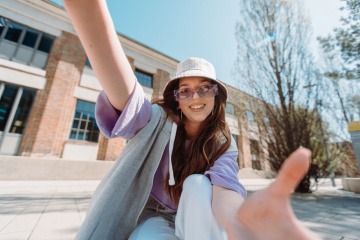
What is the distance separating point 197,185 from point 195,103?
26.1 inches

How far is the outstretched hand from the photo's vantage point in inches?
20.4

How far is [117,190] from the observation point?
3.64 feet

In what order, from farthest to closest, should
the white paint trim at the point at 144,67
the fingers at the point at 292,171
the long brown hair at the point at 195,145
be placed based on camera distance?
1. the white paint trim at the point at 144,67
2. the long brown hair at the point at 195,145
3. the fingers at the point at 292,171

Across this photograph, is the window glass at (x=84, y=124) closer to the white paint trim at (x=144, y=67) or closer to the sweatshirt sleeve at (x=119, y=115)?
the white paint trim at (x=144, y=67)

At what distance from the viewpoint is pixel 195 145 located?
4.66 feet

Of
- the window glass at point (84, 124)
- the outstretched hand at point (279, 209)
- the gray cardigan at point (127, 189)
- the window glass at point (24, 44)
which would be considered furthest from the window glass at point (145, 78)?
the outstretched hand at point (279, 209)

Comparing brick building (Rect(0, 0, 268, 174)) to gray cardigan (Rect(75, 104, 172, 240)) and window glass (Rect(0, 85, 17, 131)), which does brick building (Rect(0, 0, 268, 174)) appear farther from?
gray cardigan (Rect(75, 104, 172, 240))

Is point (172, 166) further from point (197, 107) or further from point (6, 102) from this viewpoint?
point (6, 102)

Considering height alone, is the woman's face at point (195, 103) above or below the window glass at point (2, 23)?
below

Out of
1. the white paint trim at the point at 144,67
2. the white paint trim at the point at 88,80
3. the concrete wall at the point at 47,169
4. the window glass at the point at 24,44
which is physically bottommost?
the concrete wall at the point at 47,169

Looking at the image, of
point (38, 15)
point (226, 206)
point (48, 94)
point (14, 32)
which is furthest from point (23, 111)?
point (226, 206)

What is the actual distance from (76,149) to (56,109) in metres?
1.98

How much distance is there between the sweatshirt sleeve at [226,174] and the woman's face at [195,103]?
360 millimetres

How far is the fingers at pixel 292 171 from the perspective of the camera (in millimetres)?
503
